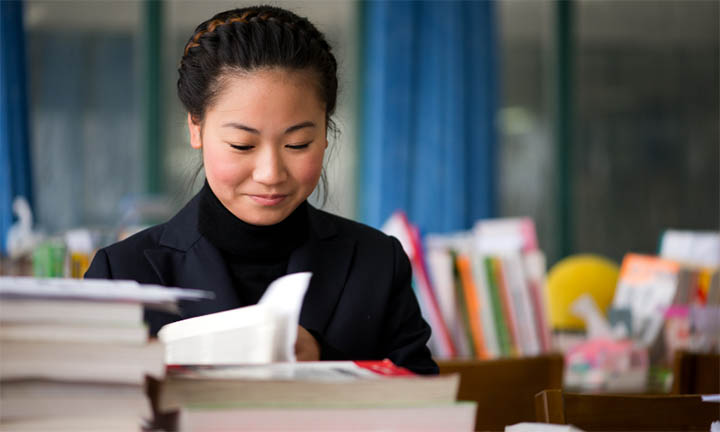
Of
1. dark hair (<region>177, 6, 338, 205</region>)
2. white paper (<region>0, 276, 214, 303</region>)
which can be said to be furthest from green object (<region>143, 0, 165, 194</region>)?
white paper (<region>0, 276, 214, 303</region>)

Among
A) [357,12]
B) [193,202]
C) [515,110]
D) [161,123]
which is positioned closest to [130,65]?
[161,123]

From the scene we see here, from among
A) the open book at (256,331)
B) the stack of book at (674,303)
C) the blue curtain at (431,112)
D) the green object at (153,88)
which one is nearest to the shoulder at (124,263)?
the open book at (256,331)

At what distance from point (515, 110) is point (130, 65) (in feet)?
8.72

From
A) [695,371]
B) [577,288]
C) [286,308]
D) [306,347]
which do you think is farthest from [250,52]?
[577,288]

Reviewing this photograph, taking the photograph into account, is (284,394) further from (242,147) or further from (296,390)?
(242,147)

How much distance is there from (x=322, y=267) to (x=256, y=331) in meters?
0.60

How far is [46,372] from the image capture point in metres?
0.64

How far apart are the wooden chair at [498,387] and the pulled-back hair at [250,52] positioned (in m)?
0.72

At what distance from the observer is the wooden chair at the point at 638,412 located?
95 centimetres

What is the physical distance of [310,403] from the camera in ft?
2.08

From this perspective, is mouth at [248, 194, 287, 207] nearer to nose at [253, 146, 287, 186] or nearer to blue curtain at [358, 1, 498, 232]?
nose at [253, 146, 287, 186]

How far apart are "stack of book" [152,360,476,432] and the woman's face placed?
1.51 ft

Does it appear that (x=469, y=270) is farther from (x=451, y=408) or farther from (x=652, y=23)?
(x=652, y=23)

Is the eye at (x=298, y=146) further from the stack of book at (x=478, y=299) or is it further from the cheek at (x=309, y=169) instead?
the stack of book at (x=478, y=299)
